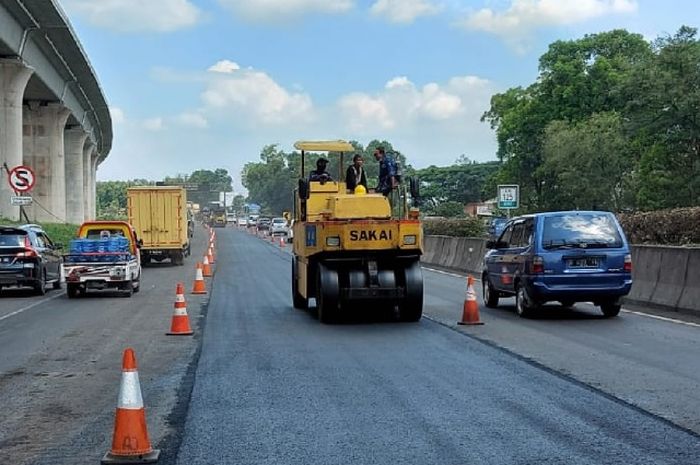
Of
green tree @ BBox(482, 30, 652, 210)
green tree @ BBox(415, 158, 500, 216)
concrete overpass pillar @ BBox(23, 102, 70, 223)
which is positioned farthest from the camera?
green tree @ BBox(415, 158, 500, 216)

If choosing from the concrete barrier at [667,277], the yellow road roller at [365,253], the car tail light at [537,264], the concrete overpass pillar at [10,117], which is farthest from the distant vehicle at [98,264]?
the concrete overpass pillar at [10,117]

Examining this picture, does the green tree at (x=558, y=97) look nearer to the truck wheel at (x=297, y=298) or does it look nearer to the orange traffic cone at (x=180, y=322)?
the truck wheel at (x=297, y=298)

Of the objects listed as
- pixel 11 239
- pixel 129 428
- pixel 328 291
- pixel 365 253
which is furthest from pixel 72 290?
pixel 129 428

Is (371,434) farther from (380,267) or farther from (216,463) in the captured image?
(380,267)

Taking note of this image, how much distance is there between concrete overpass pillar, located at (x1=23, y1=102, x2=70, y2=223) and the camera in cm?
5100

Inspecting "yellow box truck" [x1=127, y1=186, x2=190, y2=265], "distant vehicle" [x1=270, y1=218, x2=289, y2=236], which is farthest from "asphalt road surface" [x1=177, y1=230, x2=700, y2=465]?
"distant vehicle" [x1=270, y1=218, x2=289, y2=236]

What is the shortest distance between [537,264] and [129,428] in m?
10.4

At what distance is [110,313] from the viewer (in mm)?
18922

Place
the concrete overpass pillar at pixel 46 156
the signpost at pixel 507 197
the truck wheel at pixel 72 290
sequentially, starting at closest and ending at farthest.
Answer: the truck wheel at pixel 72 290, the signpost at pixel 507 197, the concrete overpass pillar at pixel 46 156

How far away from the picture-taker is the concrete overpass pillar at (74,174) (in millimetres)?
65062

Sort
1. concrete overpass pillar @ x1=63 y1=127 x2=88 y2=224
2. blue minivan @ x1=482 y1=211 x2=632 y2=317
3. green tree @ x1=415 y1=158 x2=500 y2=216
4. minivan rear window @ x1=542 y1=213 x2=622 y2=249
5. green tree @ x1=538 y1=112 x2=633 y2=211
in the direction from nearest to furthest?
1. blue minivan @ x1=482 y1=211 x2=632 y2=317
2. minivan rear window @ x1=542 y1=213 x2=622 y2=249
3. green tree @ x1=538 y1=112 x2=633 y2=211
4. concrete overpass pillar @ x1=63 y1=127 x2=88 y2=224
5. green tree @ x1=415 y1=158 x2=500 y2=216

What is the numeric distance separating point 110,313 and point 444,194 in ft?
369

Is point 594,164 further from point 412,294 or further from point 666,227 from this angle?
point 412,294

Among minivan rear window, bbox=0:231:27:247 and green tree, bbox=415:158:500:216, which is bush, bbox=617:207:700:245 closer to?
minivan rear window, bbox=0:231:27:247
